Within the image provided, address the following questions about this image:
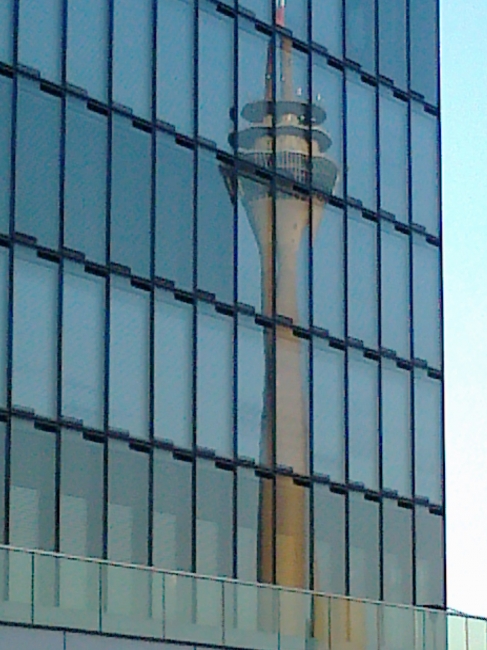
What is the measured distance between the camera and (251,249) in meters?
36.4

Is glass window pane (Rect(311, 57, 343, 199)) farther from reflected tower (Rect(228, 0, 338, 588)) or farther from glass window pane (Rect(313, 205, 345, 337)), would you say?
glass window pane (Rect(313, 205, 345, 337))

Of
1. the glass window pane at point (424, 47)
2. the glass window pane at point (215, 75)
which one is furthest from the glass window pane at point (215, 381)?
the glass window pane at point (424, 47)

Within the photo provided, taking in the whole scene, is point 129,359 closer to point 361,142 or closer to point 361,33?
point 361,142

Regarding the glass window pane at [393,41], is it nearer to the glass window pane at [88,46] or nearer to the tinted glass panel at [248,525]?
the glass window pane at [88,46]

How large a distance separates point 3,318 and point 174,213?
15.1 feet

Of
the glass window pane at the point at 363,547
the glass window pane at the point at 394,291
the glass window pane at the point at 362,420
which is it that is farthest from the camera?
the glass window pane at the point at 394,291

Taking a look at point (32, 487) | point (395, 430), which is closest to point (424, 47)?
point (395, 430)

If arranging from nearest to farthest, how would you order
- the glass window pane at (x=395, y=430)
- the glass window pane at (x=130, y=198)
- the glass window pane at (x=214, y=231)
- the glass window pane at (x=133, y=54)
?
the glass window pane at (x=130, y=198) < the glass window pane at (x=133, y=54) < the glass window pane at (x=214, y=231) < the glass window pane at (x=395, y=430)

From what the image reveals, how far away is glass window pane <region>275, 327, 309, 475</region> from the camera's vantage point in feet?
119

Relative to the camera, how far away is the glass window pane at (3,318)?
3088 cm

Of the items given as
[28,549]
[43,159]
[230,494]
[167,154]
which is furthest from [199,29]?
[28,549]

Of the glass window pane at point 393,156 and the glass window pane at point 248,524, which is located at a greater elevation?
the glass window pane at point 393,156

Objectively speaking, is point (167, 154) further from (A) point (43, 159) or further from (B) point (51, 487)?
(B) point (51, 487)

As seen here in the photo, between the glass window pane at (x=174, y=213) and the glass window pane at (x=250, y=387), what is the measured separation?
165 centimetres
